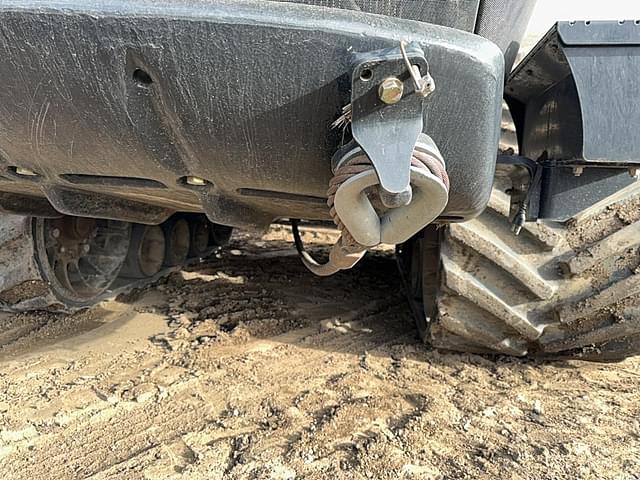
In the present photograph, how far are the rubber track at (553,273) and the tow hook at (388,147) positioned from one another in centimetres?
94

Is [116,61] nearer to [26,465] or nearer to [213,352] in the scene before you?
[26,465]

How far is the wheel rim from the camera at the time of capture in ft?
8.18

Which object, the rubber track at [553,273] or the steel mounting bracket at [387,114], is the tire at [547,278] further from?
the steel mounting bracket at [387,114]

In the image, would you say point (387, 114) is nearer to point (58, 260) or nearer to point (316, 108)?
→ point (316, 108)

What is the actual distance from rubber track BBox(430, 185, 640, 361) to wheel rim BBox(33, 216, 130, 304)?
160cm

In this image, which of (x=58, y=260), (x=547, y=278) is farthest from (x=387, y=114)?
(x=58, y=260)

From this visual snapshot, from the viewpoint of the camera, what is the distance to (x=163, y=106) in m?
1.13

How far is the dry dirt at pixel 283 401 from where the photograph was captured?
5.47ft

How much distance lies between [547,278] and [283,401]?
0.97 m

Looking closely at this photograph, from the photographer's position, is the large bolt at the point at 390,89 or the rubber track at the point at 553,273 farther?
the rubber track at the point at 553,273

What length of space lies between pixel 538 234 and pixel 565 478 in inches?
29.7

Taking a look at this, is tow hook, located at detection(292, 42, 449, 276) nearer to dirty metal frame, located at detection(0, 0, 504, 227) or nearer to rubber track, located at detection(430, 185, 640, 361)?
dirty metal frame, located at detection(0, 0, 504, 227)

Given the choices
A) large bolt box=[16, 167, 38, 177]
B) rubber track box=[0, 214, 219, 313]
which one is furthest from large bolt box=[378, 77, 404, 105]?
rubber track box=[0, 214, 219, 313]

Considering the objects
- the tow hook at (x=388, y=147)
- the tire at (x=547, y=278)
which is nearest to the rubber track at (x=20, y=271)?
the tire at (x=547, y=278)
